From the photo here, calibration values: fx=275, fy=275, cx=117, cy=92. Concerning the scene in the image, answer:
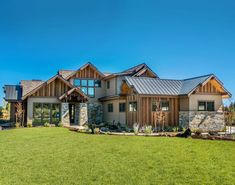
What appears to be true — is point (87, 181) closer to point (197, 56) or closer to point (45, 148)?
point (45, 148)

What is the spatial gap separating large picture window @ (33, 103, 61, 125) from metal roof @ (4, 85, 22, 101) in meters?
4.04

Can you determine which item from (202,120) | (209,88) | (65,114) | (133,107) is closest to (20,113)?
(65,114)

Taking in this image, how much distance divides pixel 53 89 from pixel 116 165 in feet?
68.0

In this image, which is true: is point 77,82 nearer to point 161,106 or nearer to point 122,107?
point 122,107

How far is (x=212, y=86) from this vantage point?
25.9 meters

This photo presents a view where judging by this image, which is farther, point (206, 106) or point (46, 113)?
point (46, 113)

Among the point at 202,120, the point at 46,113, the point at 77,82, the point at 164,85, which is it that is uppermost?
the point at 77,82

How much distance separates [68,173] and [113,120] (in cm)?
2138

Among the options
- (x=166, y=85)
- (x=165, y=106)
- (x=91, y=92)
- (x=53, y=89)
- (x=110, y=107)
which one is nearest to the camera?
(x=165, y=106)

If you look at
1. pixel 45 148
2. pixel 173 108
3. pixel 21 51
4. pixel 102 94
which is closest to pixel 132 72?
pixel 102 94

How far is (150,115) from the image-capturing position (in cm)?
2403

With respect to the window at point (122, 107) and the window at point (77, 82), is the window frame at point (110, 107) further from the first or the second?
the window at point (77, 82)

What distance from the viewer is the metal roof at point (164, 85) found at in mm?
24578

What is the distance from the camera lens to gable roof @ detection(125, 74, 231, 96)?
24.5 meters
